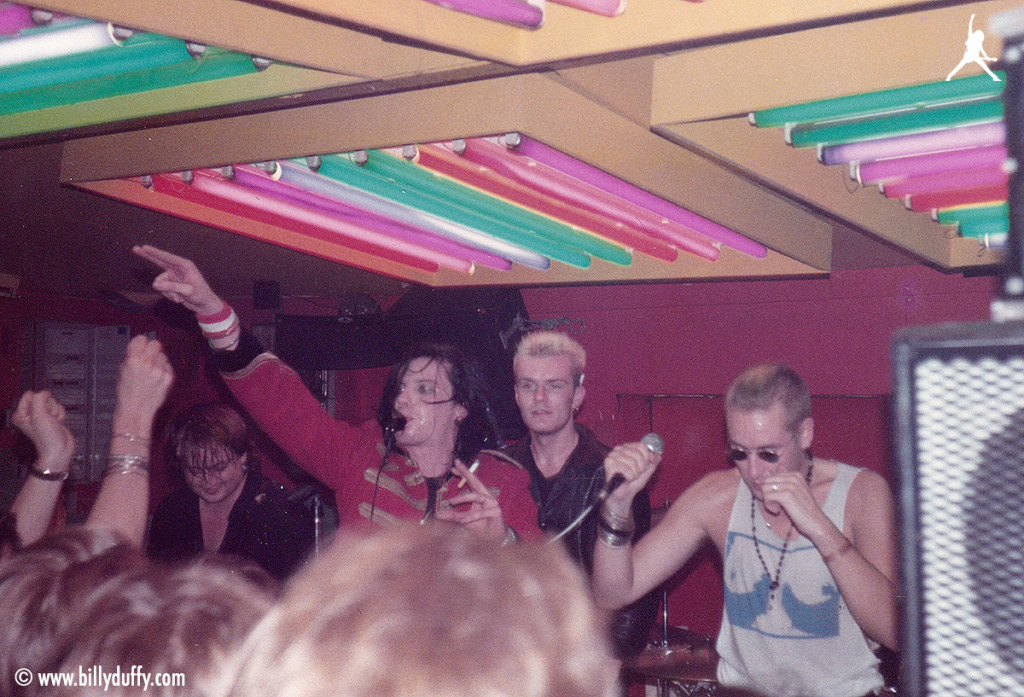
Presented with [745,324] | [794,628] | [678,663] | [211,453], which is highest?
[745,324]

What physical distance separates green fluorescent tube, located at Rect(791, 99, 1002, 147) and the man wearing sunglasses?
68cm

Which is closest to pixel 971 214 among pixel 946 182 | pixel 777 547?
pixel 946 182

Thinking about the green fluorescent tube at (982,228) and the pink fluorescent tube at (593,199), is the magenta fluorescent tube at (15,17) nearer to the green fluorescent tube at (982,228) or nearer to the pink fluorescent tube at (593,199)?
the pink fluorescent tube at (593,199)

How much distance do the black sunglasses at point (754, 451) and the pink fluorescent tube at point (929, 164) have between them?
80cm

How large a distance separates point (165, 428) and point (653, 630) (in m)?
4.07

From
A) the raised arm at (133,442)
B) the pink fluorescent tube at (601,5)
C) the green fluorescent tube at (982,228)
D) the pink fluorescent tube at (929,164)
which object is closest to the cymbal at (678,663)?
the green fluorescent tube at (982,228)

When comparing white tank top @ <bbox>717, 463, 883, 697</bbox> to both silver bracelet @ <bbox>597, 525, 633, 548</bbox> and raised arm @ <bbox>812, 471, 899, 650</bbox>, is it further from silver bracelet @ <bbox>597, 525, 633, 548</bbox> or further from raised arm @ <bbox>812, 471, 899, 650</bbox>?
silver bracelet @ <bbox>597, 525, 633, 548</bbox>

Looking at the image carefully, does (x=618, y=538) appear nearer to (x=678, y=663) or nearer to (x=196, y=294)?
(x=196, y=294)

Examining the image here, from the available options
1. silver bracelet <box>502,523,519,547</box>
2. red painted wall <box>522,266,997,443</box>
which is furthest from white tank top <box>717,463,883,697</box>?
red painted wall <box>522,266,997,443</box>

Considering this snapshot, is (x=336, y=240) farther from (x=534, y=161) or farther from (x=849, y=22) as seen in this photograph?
(x=849, y=22)

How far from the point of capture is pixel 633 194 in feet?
8.71

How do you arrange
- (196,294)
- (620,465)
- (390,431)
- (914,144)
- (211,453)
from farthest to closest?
(211,453) < (390,431) < (196,294) < (620,465) < (914,144)

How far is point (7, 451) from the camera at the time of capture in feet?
19.0

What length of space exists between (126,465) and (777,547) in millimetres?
1685
